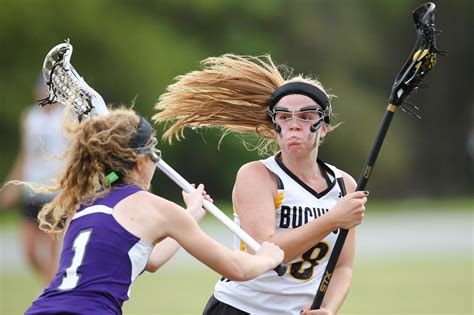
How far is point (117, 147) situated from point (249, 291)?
1.11 metres

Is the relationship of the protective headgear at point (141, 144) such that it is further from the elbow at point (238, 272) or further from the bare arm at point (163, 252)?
the elbow at point (238, 272)

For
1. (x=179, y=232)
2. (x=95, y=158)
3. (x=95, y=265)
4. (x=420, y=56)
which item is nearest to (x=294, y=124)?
(x=420, y=56)

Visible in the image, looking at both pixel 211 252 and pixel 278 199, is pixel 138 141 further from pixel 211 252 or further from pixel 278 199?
pixel 278 199

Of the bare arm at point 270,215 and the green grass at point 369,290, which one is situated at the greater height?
the bare arm at point 270,215

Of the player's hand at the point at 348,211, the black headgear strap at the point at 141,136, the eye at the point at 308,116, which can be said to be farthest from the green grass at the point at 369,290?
the black headgear strap at the point at 141,136

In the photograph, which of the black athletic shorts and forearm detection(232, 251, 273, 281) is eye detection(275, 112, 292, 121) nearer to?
forearm detection(232, 251, 273, 281)

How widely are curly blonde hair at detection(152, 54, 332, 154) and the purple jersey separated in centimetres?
119

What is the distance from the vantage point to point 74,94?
4.39m

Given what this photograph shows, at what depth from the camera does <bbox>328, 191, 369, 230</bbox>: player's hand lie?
13.7 feet

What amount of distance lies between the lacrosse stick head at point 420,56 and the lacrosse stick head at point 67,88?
1334 millimetres

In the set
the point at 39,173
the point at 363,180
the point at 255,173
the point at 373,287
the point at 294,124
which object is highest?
the point at 294,124

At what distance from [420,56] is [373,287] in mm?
6273

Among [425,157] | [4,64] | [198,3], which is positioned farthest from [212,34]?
[425,157]

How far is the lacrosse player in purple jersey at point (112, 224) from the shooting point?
11.9 feet
